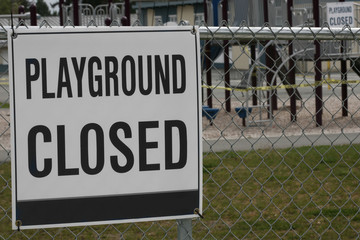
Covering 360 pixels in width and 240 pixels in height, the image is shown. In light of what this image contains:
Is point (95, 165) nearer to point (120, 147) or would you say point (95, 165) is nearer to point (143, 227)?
point (120, 147)

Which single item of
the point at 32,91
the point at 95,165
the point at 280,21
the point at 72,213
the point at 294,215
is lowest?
the point at 294,215

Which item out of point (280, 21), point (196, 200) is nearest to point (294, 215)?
point (196, 200)

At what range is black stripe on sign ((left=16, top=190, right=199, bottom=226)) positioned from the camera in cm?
256

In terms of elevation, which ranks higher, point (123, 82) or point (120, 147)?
point (123, 82)

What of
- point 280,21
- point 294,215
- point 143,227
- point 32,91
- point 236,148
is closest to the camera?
point 32,91

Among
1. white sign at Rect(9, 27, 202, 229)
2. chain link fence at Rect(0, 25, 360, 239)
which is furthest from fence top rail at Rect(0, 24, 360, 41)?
white sign at Rect(9, 27, 202, 229)

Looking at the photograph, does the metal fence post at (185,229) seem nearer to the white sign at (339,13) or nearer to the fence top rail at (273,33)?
the fence top rail at (273,33)

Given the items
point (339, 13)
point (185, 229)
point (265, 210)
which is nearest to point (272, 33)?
point (185, 229)

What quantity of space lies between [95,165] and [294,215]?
123 inches

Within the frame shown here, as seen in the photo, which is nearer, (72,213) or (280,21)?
(72,213)

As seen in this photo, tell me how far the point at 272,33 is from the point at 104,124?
1003 mm

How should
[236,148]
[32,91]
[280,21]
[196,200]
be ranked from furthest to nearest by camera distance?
[280,21] < [236,148] < [196,200] < [32,91]

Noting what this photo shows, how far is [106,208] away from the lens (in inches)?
103

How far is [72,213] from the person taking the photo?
2.59m
